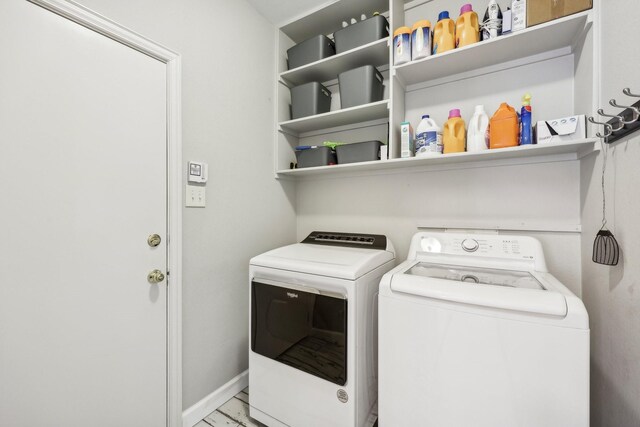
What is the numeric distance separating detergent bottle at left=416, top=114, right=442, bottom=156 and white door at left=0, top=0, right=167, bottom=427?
148 centimetres

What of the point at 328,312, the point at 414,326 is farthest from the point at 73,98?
the point at 414,326

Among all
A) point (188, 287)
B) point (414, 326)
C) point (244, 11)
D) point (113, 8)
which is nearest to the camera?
point (414, 326)

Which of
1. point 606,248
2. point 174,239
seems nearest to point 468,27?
point 606,248

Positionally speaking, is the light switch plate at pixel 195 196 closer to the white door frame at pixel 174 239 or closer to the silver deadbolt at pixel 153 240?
the white door frame at pixel 174 239

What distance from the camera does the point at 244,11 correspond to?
1.87 meters

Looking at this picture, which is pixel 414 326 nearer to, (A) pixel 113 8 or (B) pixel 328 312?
(B) pixel 328 312

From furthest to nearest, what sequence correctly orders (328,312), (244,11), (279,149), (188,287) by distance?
(279,149), (244,11), (188,287), (328,312)

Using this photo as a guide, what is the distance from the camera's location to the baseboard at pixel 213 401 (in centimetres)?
153

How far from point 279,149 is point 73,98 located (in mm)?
1296

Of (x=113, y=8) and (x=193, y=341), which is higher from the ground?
(x=113, y=8)

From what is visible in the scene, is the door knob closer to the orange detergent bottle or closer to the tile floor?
the tile floor

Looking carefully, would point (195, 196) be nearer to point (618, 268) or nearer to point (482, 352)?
point (482, 352)

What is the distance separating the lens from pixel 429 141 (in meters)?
1.57

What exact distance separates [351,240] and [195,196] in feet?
3.51
